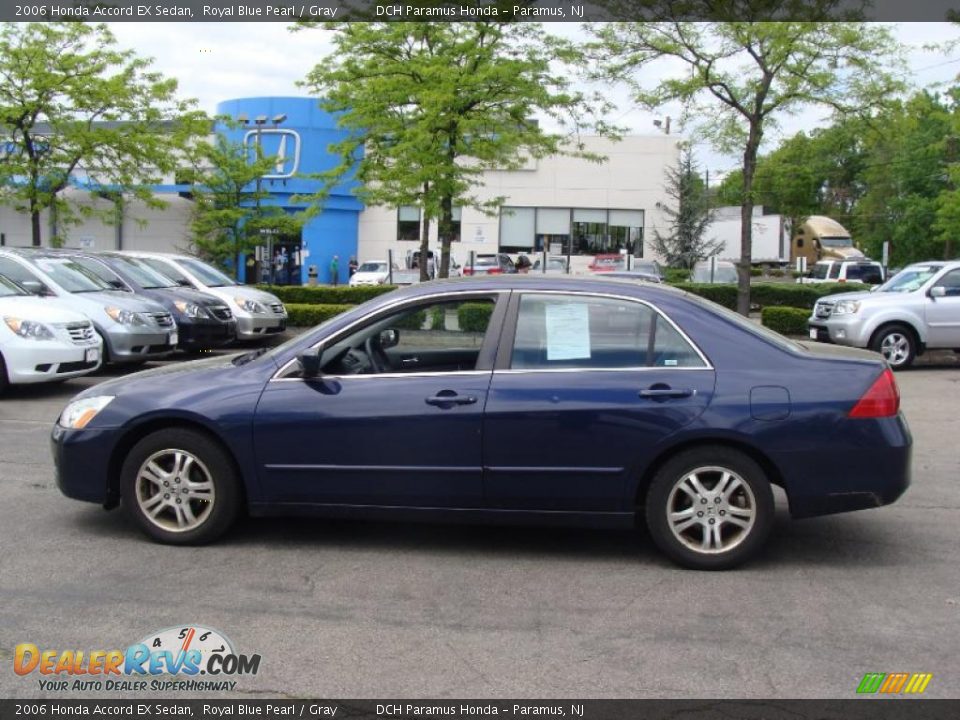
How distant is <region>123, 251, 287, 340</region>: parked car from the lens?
17.1 meters

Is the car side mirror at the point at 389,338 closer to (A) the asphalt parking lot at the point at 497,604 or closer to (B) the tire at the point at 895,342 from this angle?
(A) the asphalt parking lot at the point at 497,604

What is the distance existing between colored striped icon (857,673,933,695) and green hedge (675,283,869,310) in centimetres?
1927

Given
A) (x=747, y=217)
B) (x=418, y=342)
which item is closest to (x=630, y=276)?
(x=747, y=217)

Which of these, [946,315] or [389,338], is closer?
[389,338]

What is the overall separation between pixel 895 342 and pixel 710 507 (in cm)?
1116

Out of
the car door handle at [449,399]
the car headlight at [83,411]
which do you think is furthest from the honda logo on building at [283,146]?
the car door handle at [449,399]

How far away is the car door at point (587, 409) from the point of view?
16.9 feet

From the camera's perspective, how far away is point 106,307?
42.9 ft

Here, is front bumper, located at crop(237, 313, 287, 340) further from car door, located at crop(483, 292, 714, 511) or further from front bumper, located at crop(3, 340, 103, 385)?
car door, located at crop(483, 292, 714, 511)

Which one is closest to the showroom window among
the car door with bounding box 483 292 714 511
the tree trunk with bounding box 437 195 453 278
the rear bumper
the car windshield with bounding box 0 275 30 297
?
the tree trunk with bounding box 437 195 453 278

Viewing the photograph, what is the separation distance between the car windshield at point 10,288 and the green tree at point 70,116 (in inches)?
432

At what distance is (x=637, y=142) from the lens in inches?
1671

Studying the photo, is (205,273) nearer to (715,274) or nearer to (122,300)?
(122,300)

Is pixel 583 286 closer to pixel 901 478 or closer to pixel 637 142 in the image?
pixel 901 478
